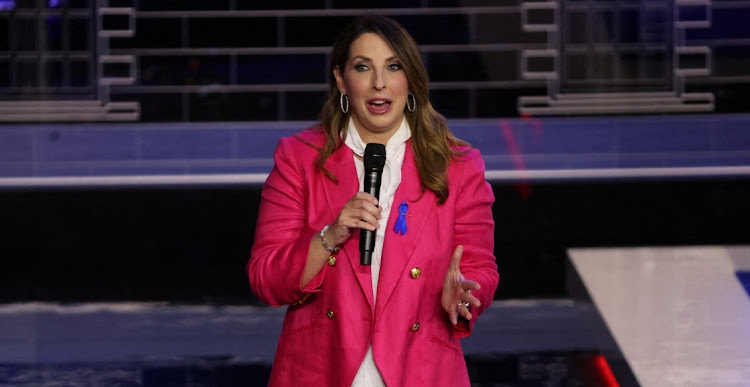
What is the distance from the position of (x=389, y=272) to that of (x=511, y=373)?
2.38m

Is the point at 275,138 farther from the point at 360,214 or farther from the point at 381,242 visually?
the point at 360,214

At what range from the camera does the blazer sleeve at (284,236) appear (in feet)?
5.92

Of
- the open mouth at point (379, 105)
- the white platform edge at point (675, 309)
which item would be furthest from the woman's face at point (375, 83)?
the white platform edge at point (675, 309)

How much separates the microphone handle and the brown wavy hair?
0.45 feet

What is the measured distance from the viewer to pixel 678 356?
144 inches

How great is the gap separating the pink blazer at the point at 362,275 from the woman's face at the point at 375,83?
72mm

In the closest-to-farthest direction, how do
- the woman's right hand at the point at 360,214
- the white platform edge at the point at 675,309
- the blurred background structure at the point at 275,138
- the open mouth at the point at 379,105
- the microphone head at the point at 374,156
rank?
the woman's right hand at the point at 360,214
the microphone head at the point at 374,156
the open mouth at the point at 379,105
the white platform edge at the point at 675,309
the blurred background structure at the point at 275,138

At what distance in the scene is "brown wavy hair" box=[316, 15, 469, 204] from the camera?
6.09 feet

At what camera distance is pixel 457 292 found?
1800 mm

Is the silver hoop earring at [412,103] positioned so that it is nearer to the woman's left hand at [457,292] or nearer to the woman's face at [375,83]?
the woman's face at [375,83]

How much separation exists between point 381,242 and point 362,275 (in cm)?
6

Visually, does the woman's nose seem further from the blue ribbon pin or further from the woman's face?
the blue ribbon pin

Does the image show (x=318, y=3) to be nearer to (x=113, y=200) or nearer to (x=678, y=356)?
(x=113, y=200)

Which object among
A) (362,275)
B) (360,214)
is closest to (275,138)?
(362,275)
